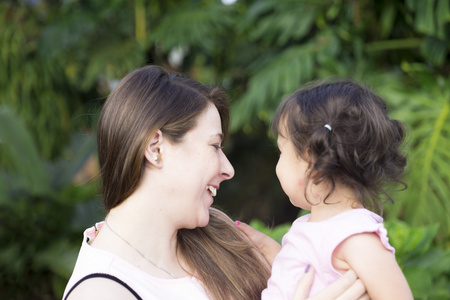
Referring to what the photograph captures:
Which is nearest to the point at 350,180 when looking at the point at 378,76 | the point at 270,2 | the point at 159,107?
the point at 159,107

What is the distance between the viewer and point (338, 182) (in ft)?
4.73

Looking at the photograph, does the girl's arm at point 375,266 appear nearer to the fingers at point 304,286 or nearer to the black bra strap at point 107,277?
the fingers at point 304,286

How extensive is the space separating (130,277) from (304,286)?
0.41m

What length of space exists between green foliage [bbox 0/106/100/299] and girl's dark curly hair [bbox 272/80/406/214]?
3.55 metres

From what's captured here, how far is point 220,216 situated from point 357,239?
652 mm

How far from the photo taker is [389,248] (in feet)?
4.42

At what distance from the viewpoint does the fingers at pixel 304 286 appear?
4.54 ft

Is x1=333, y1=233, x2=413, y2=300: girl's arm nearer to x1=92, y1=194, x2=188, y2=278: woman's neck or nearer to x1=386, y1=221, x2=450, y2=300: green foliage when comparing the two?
x1=92, y1=194, x2=188, y2=278: woman's neck

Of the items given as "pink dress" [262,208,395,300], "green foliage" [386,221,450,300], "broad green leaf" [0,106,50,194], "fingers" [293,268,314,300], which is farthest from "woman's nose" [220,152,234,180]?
"broad green leaf" [0,106,50,194]

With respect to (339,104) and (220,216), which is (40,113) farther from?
(339,104)

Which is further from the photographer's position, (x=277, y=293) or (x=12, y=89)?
(x=12, y=89)

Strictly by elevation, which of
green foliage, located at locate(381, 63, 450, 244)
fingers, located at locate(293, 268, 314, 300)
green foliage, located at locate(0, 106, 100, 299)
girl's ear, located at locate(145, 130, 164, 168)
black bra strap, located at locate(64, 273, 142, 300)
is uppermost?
girl's ear, located at locate(145, 130, 164, 168)

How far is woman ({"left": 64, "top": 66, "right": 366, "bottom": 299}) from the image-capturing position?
149 cm

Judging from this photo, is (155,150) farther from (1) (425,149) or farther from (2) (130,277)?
(1) (425,149)
